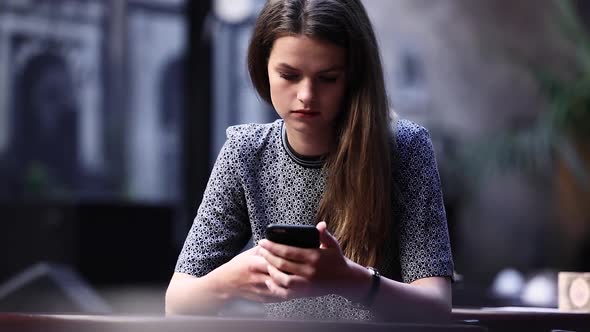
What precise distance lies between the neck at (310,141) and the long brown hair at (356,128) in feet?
0.11

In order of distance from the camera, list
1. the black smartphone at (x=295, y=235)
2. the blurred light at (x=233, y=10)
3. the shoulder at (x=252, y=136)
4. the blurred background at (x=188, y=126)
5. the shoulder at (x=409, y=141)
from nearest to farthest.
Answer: the black smartphone at (x=295, y=235)
the shoulder at (x=409, y=141)
the shoulder at (x=252, y=136)
the blurred background at (x=188, y=126)
the blurred light at (x=233, y=10)

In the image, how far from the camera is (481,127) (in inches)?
261

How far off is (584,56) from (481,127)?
0.98 meters

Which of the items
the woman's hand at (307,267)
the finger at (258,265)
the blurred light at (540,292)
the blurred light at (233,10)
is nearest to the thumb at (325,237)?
the woman's hand at (307,267)

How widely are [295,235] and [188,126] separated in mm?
4962

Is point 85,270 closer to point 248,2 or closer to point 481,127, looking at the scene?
point 248,2

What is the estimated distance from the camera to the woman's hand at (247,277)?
1.42m

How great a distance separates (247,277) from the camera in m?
1.45

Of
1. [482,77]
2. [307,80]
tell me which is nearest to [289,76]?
[307,80]

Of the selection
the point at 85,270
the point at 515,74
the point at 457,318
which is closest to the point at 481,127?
the point at 515,74

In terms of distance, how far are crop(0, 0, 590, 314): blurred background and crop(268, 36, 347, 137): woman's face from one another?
13.5ft

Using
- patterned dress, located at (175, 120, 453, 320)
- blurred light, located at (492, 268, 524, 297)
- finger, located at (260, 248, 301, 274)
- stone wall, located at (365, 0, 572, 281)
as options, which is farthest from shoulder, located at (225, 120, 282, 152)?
stone wall, located at (365, 0, 572, 281)

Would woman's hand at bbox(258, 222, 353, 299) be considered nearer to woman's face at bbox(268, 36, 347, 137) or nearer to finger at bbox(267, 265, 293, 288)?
finger at bbox(267, 265, 293, 288)

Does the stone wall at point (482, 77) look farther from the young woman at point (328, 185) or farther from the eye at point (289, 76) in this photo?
the eye at point (289, 76)
